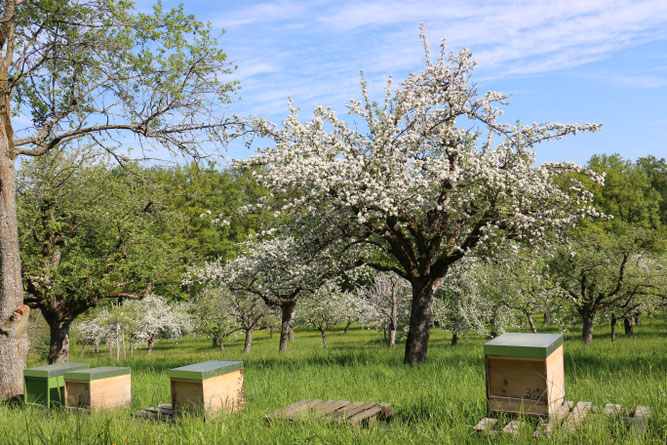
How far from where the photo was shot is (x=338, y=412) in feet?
20.4

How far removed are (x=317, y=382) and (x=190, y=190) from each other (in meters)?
46.1

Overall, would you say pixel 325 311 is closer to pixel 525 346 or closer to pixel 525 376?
pixel 525 376

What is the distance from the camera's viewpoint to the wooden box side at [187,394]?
653 centimetres

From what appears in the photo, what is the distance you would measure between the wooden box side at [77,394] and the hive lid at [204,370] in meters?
1.91

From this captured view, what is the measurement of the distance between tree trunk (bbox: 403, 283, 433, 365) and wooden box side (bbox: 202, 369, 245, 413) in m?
7.45

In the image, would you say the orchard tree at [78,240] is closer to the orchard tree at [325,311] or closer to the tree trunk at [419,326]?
the tree trunk at [419,326]

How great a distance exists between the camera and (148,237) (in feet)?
65.0

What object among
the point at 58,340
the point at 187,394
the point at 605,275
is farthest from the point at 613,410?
the point at 58,340

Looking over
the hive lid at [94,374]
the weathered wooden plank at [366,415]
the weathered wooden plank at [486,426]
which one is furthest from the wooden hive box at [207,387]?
the weathered wooden plank at [486,426]

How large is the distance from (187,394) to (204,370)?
0.52 metres

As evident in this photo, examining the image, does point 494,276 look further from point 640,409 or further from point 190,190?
point 190,190

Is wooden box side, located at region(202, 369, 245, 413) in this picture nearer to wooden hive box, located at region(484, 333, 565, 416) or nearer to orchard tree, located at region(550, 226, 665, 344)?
wooden hive box, located at region(484, 333, 565, 416)

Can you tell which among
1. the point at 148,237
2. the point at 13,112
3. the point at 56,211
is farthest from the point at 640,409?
the point at 56,211

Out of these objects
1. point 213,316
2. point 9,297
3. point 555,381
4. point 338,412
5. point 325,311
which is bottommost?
point 213,316
